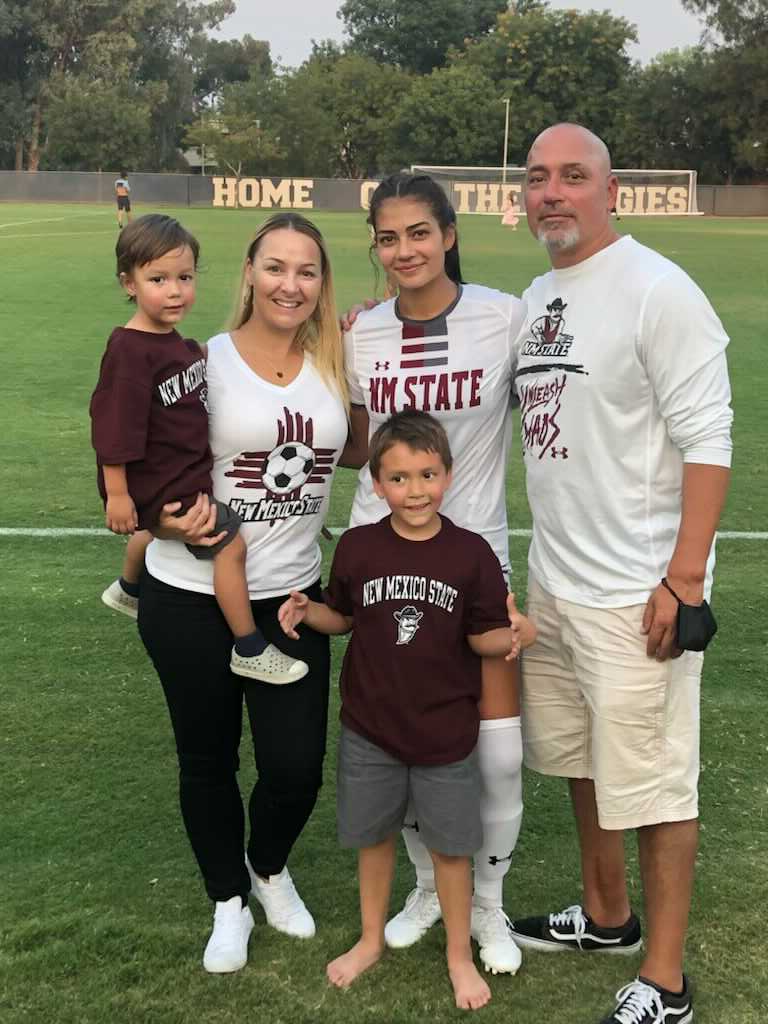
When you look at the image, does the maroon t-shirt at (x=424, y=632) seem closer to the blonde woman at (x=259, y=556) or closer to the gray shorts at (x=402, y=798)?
the gray shorts at (x=402, y=798)

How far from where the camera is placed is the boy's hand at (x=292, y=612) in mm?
2727

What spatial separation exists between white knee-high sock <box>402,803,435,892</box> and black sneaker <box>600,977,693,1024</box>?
1.95 feet

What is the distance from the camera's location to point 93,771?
148 inches

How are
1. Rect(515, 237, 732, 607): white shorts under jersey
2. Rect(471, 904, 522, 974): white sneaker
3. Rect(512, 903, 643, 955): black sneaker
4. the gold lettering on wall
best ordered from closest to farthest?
Rect(515, 237, 732, 607): white shorts under jersey < Rect(471, 904, 522, 974): white sneaker < Rect(512, 903, 643, 955): black sneaker < the gold lettering on wall

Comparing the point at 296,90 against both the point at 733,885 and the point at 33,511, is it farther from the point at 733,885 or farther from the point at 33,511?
the point at 733,885

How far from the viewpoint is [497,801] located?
2.80 meters

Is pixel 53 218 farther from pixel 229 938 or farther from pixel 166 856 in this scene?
pixel 229 938

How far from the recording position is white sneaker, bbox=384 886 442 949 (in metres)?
2.92

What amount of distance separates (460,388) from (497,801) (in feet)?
3.56

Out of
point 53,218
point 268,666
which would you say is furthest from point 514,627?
point 53,218

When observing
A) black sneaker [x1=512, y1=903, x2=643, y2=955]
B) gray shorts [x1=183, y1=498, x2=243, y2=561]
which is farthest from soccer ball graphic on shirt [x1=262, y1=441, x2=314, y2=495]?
black sneaker [x1=512, y1=903, x2=643, y2=955]

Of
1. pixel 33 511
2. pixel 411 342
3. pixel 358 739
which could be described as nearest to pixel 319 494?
pixel 411 342

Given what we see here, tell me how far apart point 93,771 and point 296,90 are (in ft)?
210

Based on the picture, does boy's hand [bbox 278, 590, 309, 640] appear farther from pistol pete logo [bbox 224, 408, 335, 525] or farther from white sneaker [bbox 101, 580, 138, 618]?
white sneaker [bbox 101, 580, 138, 618]
